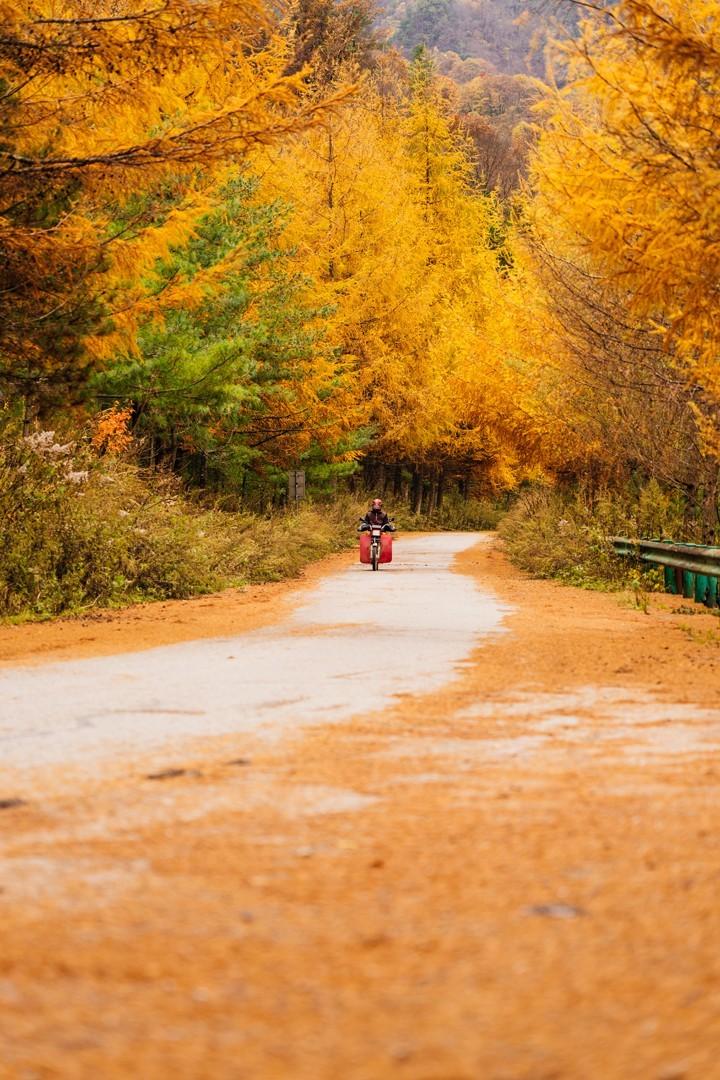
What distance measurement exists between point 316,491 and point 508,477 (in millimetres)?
19230

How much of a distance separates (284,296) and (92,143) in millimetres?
15773

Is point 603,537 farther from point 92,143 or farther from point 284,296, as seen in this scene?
point 92,143

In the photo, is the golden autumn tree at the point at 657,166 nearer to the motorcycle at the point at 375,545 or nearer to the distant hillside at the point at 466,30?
the motorcycle at the point at 375,545

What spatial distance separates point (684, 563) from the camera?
57.9 feet

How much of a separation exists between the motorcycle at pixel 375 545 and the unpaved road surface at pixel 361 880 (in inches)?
669

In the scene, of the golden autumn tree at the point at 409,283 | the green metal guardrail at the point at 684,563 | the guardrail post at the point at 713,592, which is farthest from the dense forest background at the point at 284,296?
the guardrail post at the point at 713,592

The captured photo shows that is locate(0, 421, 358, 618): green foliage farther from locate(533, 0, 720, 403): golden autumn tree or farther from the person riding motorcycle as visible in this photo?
locate(533, 0, 720, 403): golden autumn tree

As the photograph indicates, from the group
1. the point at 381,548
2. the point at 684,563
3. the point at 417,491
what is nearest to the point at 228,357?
the point at 381,548

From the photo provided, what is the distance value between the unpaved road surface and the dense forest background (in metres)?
5.34

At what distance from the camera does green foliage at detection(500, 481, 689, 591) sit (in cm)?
2145

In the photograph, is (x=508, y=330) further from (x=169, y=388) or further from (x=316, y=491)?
(x=169, y=388)

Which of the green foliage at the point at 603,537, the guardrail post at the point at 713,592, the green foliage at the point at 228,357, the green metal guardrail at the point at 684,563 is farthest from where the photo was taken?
the green foliage at the point at 603,537

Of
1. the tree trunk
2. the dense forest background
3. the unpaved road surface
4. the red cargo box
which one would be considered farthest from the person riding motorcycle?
the tree trunk

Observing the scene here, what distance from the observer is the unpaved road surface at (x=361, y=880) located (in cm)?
257
